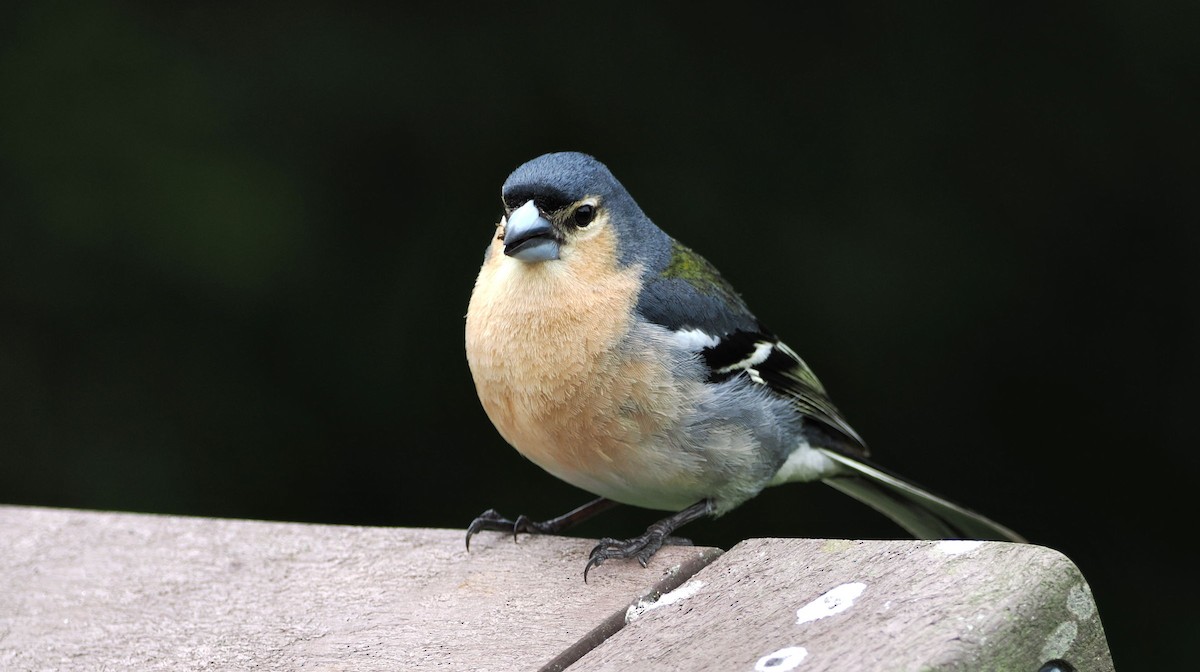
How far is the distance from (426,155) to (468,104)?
239 millimetres

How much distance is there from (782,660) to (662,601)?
414 millimetres

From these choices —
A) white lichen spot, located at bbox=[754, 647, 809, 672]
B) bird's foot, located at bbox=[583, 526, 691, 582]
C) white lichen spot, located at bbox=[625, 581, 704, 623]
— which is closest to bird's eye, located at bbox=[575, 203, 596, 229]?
bird's foot, located at bbox=[583, 526, 691, 582]

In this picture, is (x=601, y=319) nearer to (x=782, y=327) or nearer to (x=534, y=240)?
(x=534, y=240)

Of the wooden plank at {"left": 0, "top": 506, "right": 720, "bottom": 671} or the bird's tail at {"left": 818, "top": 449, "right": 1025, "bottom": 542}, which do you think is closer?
the wooden plank at {"left": 0, "top": 506, "right": 720, "bottom": 671}

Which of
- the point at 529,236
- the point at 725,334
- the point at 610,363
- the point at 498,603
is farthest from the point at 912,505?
the point at 498,603

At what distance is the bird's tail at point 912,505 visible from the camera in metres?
3.22

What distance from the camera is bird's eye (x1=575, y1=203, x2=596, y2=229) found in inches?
115

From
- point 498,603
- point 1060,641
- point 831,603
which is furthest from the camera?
point 498,603

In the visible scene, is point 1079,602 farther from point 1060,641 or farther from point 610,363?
point 610,363

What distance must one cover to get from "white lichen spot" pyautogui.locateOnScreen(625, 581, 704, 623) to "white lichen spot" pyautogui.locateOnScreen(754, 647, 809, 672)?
0.36 meters

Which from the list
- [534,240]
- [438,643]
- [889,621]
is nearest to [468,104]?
[534,240]

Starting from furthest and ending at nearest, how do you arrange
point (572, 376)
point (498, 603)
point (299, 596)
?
point (572, 376), point (299, 596), point (498, 603)

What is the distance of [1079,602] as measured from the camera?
1832 millimetres

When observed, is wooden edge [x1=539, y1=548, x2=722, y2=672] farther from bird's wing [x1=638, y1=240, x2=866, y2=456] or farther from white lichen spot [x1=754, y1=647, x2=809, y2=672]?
bird's wing [x1=638, y1=240, x2=866, y2=456]
